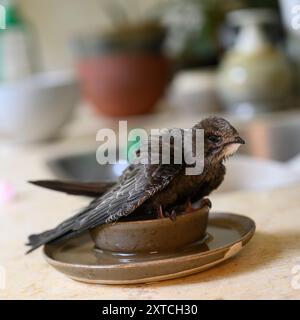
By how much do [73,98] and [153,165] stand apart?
1.16 m

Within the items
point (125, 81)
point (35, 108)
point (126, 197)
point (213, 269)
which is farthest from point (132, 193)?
point (125, 81)

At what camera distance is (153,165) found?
617 mm

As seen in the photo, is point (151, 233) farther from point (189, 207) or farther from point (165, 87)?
point (165, 87)

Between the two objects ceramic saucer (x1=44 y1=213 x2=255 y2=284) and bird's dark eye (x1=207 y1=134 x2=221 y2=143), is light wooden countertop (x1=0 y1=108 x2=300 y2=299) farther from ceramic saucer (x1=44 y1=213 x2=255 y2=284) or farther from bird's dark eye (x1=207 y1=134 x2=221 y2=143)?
bird's dark eye (x1=207 y1=134 x2=221 y2=143)

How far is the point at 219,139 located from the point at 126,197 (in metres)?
0.11

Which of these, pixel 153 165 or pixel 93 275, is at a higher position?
pixel 153 165

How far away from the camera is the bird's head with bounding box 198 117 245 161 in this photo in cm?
62

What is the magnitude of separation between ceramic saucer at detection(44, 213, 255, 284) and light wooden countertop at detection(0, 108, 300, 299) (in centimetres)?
1

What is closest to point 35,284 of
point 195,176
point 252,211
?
point 195,176

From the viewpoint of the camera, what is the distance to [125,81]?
199 centimetres

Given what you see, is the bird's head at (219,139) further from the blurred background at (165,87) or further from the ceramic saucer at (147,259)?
the blurred background at (165,87)
